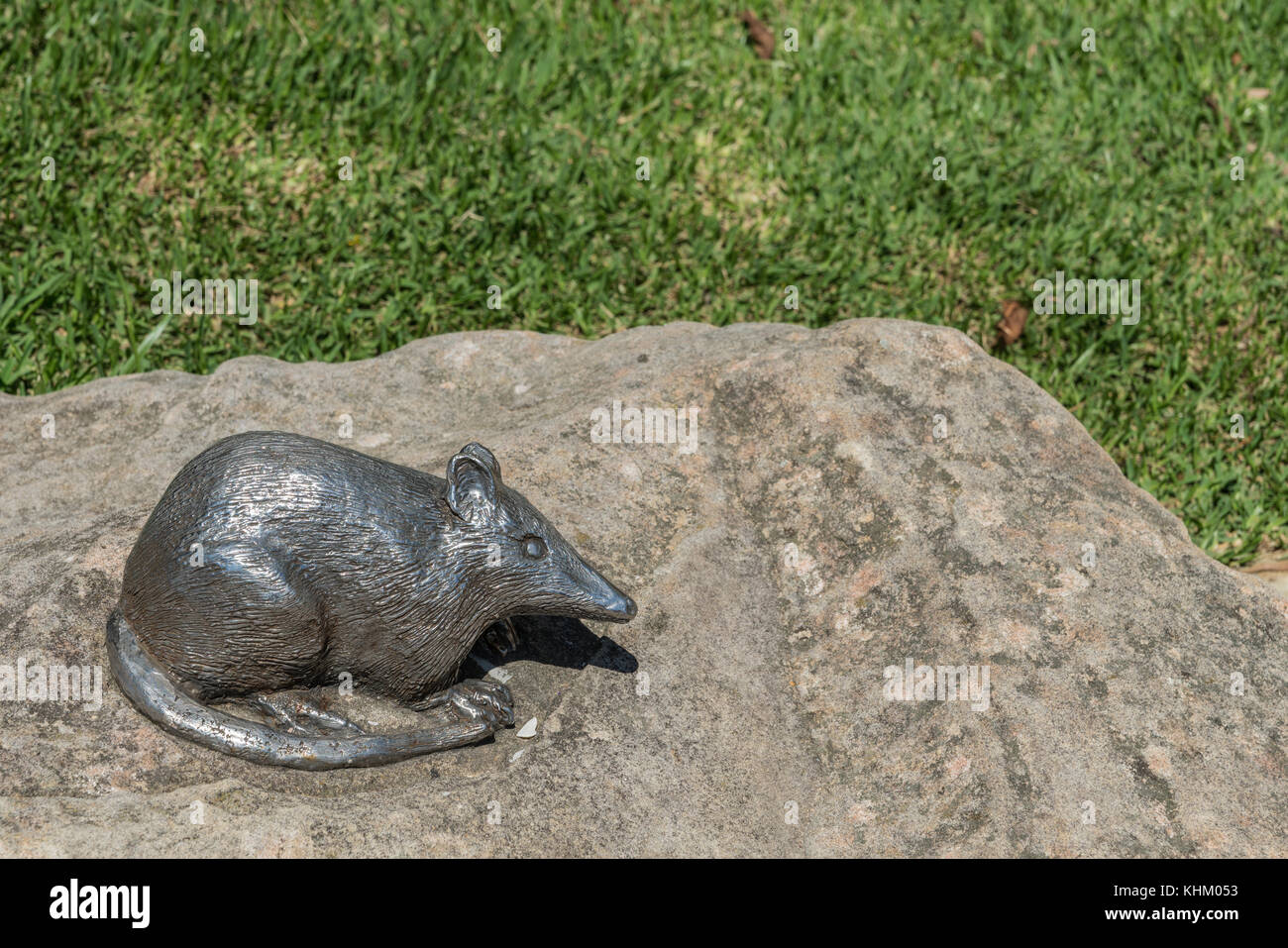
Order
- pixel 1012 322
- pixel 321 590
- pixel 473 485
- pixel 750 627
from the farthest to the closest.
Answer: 1. pixel 1012 322
2. pixel 750 627
3. pixel 473 485
4. pixel 321 590

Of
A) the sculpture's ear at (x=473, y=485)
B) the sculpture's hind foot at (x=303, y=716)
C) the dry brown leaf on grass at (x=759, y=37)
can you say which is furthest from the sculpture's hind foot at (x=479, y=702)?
the dry brown leaf on grass at (x=759, y=37)

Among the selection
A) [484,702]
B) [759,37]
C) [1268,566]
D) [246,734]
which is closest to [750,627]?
[484,702]

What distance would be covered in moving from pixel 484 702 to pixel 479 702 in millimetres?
15

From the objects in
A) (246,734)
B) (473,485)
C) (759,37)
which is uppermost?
(759,37)

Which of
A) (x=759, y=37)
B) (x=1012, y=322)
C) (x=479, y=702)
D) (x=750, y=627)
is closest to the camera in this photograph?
(x=479, y=702)

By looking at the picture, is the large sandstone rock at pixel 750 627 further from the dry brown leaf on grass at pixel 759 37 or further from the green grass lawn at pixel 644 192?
the dry brown leaf on grass at pixel 759 37

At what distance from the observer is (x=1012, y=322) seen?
21.0ft

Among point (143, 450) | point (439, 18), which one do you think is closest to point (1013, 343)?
point (439, 18)

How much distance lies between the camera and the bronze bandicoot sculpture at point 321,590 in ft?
11.0

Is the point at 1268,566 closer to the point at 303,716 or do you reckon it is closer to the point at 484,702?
A: the point at 484,702

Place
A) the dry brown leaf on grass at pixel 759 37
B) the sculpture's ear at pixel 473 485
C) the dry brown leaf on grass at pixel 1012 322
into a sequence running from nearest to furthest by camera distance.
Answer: the sculpture's ear at pixel 473 485 < the dry brown leaf on grass at pixel 1012 322 < the dry brown leaf on grass at pixel 759 37

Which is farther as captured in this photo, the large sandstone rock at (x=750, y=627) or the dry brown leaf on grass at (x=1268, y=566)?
the dry brown leaf on grass at (x=1268, y=566)

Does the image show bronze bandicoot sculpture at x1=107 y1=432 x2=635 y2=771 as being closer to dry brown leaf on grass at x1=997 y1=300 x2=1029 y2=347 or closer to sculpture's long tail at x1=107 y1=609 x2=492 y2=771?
sculpture's long tail at x1=107 y1=609 x2=492 y2=771

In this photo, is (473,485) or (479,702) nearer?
(473,485)
